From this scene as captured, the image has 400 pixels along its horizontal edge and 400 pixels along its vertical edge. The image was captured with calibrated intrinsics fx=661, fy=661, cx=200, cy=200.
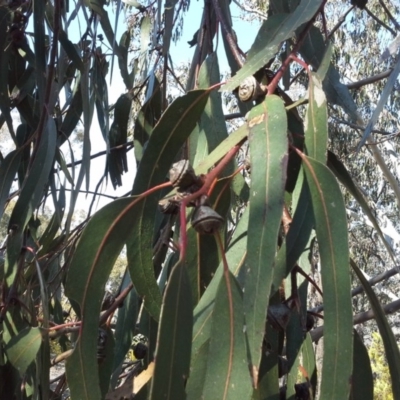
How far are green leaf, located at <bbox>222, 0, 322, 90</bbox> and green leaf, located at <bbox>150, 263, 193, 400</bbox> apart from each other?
214mm

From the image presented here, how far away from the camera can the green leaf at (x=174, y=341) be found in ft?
1.83

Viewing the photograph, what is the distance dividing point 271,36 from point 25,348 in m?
0.52

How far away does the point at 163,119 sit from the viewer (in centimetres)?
70

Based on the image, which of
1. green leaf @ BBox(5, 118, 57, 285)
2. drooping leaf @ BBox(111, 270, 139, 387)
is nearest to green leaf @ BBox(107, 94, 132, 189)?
green leaf @ BBox(5, 118, 57, 285)

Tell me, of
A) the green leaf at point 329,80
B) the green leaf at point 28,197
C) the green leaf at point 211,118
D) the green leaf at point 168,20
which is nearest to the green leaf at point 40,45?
the green leaf at point 28,197

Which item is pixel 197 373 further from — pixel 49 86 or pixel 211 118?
pixel 49 86

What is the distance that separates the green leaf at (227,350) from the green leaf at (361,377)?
8.4 inches

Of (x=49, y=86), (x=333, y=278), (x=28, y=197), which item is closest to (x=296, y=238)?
(x=333, y=278)

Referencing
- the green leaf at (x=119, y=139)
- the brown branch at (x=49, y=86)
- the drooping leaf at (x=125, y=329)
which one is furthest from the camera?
the green leaf at (x=119, y=139)

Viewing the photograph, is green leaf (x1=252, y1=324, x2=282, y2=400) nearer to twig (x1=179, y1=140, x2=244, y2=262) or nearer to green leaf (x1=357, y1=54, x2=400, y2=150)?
twig (x1=179, y1=140, x2=244, y2=262)

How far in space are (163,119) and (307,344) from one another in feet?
0.96

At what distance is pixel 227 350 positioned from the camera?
59 cm

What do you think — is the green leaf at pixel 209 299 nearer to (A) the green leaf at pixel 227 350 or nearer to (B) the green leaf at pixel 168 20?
(A) the green leaf at pixel 227 350

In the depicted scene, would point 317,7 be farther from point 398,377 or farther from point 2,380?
point 2,380
